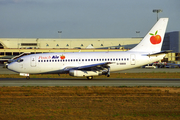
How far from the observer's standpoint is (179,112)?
14.3 metres

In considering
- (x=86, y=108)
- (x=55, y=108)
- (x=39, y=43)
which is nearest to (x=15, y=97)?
(x=55, y=108)

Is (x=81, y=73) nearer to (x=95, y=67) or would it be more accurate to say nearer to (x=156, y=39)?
(x=95, y=67)

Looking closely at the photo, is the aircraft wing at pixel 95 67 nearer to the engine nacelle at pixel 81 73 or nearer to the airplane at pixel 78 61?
the engine nacelle at pixel 81 73

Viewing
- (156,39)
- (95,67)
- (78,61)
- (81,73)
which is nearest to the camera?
(81,73)

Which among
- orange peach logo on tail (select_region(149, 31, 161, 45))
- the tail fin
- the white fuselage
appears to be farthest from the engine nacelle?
orange peach logo on tail (select_region(149, 31, 161, 45))

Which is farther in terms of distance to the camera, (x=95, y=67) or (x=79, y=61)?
(x=79, y=61)

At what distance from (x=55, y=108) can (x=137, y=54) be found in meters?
21.5

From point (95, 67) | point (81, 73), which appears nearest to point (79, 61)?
point (81, 73)

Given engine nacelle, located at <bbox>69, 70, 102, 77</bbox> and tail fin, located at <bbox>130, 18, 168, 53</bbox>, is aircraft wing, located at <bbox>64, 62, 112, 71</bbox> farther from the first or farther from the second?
tail fin, located at <bbox>130, 18, 168, 53</bbox>

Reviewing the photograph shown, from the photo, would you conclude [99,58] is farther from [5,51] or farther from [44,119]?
[5,51]

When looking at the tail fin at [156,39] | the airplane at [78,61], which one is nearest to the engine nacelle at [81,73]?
the airplane at [78,61]

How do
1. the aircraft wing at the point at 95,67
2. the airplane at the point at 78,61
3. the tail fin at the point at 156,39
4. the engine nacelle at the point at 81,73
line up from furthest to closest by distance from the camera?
the tail fin at the point at 156,39, the airplane at the point at 78,61, the engine nacelle at the point at 81,73, the aircraft wing at the point at 95,67

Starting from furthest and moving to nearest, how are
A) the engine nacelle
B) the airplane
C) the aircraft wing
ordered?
the airplane
the engine nacelle
the aircraft wing

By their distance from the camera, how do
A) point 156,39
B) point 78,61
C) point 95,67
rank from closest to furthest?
point 95,67 < point 78,61 < point 156,39
